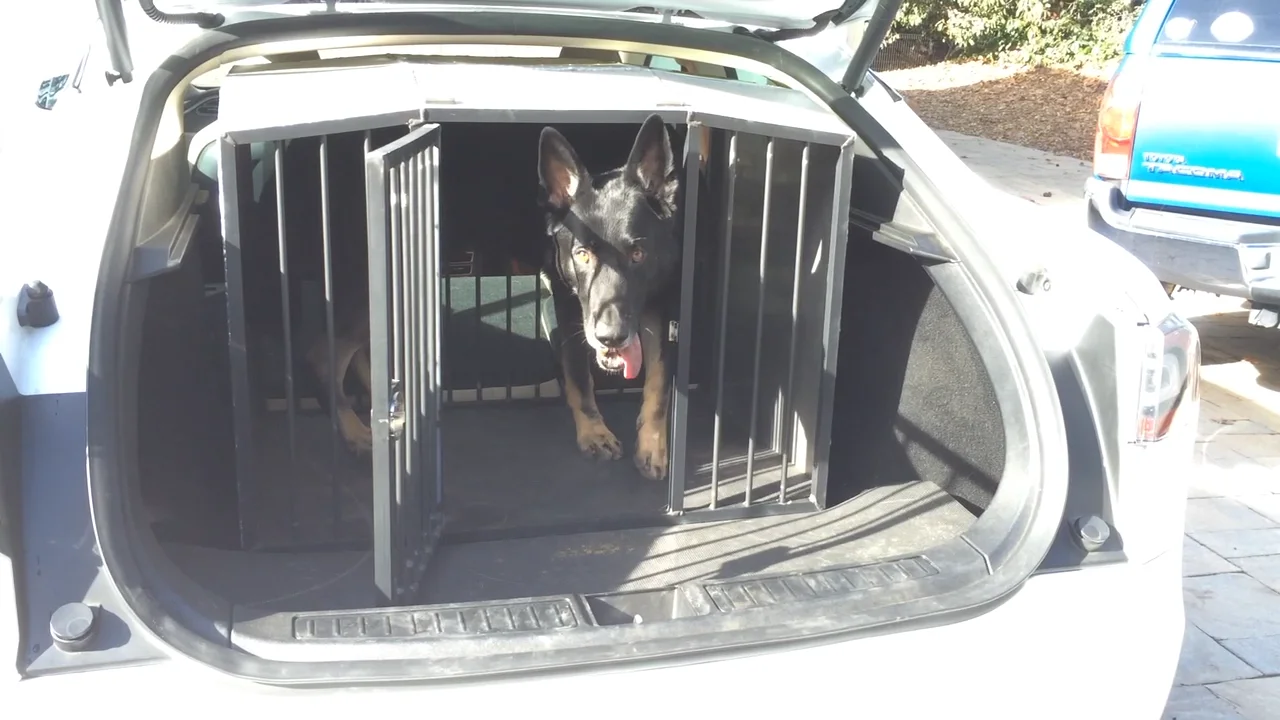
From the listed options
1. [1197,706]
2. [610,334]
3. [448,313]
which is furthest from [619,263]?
[1197,706]

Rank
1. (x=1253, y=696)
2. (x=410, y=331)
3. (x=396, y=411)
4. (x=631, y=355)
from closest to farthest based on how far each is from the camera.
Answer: (x=396, y=411), (x=410, y=331), (x=1253, y=696), (x=631, y=355)

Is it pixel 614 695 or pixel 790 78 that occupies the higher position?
pixel 790 78

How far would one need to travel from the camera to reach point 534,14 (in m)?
2.60

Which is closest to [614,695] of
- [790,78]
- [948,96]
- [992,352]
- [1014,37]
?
[992,352]

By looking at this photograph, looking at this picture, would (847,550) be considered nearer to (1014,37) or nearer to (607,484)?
(607,484)

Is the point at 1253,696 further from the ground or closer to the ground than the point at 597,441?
closer to the ground

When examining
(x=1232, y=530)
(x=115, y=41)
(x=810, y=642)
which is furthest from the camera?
(x=1232, y=530)

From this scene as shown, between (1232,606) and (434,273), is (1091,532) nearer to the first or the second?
(434,273)

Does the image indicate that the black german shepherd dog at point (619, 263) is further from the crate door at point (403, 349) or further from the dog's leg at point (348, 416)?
the crate door at point (403, 349)

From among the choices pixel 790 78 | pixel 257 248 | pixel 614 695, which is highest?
pixel 790 78

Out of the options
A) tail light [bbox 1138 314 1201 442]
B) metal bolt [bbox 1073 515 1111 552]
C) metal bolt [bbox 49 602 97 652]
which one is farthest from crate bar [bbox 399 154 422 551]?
tail light [bbox 1138 314 1201 442]

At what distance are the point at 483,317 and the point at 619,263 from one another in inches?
40.8

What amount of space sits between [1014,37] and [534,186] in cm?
1673

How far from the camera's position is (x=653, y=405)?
10.8ft
